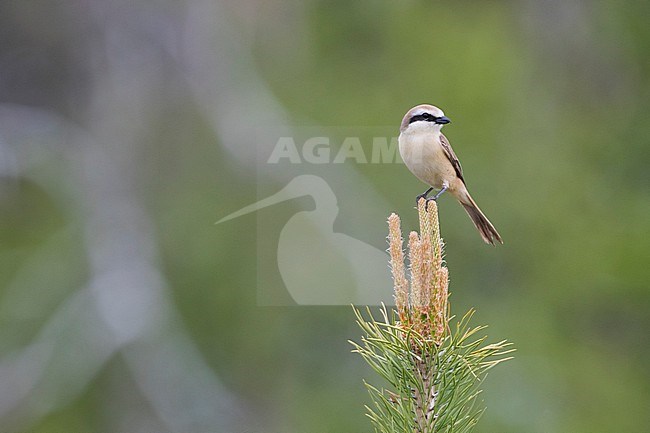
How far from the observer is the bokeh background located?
4.81 meters

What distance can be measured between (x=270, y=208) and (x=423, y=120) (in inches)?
118

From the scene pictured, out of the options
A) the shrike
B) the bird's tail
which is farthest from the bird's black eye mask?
the bird's tail

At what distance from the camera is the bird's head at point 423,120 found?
6.08 feet

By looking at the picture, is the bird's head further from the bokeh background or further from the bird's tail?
the bokeh background

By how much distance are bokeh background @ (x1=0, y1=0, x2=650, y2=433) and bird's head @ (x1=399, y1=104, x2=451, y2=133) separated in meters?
2.74

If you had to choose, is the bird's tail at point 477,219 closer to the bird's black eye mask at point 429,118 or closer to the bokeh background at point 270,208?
the bird's black eye mask at point 429,118

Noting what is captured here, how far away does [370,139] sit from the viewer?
4906mm

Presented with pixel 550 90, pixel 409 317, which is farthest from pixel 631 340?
pixel 409 317

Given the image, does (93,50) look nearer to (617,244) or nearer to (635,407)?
(617,244)

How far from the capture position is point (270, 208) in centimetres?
484

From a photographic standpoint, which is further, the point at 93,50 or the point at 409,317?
the point at 93,50

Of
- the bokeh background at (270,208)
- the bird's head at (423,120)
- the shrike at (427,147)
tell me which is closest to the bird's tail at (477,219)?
the shrike at (427,147)

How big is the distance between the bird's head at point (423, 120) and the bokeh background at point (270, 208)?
108 inches

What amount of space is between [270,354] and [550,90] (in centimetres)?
232
